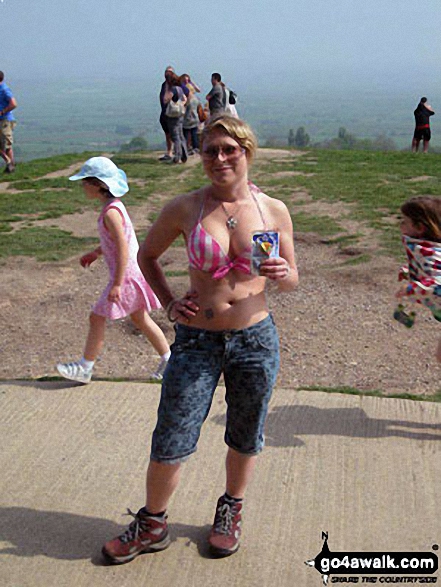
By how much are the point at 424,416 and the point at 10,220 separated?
7.92 meters

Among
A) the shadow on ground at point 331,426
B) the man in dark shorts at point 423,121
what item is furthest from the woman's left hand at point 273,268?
the man in dark shorts at point 423,121

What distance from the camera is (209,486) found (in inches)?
145

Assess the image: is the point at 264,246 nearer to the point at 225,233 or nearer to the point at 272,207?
the point at 225,233

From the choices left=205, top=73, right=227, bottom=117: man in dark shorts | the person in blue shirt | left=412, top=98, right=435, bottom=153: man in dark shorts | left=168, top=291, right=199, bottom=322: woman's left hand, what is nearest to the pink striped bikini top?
left=168, top=291, right=199, bottom=322: woman's left hand

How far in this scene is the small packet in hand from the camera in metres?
2.79

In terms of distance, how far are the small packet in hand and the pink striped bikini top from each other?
0.08 metres

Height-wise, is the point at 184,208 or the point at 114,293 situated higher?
the point at 184,208

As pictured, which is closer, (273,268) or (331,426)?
(273,268)

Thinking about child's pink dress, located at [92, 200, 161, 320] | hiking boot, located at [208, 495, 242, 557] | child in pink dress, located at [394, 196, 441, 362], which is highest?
child in pink dress, located at [394, 196, 441, 362]

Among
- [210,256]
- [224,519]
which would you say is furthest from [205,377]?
[224,519]

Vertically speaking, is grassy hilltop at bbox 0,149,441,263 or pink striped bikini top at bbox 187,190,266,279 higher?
pink striped bikini top at bbox 187,190,266,279

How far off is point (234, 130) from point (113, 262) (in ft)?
6.63

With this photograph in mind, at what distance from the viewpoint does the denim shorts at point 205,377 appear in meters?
2.91

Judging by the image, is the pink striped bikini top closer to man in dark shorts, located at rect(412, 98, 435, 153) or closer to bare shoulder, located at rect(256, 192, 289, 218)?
bare shoulder, located at rect(256, 192, 289, 218)
